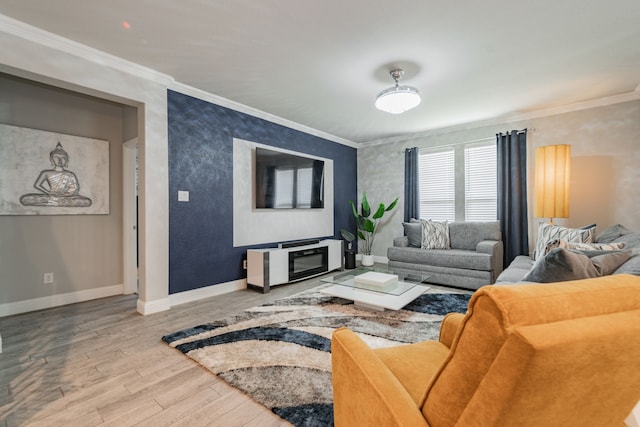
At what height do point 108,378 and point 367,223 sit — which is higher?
point 367,223

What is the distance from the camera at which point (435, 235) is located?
14.5ft

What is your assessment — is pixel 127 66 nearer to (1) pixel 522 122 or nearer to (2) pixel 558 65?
(2) pixel 558 65

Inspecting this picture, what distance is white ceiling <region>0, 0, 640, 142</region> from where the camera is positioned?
2072 millimetres

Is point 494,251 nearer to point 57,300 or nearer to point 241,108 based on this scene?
point 241,108

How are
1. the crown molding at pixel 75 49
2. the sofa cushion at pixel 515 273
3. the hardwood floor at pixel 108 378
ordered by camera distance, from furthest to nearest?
the sofa cushion at pixel 515 273, the crown molding at pixel 75 49, the hardwood floor at pixel 108 378

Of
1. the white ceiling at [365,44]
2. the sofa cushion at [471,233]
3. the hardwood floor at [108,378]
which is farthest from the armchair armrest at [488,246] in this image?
the hardwood floor at [108,378]

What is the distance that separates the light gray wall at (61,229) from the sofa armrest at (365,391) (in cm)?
371

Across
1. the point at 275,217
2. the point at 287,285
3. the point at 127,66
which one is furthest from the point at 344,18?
the point at 287,285

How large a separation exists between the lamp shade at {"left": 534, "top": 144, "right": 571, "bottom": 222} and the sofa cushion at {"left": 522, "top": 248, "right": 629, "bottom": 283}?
204cm

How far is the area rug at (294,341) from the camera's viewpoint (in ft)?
5.33

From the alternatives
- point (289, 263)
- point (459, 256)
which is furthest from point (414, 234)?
point (289, 263)

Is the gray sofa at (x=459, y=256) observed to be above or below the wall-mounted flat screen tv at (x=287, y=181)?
below

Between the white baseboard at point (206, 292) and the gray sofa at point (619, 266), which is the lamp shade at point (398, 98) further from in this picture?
the white baseboard at point (206, 292)

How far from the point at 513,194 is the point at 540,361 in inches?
178
